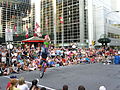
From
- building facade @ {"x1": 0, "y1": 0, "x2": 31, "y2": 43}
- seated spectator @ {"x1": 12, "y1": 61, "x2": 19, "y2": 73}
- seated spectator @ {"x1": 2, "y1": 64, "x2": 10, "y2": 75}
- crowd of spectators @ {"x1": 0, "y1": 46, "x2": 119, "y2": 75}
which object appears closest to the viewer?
seated spectator @ {"x1": 2, "y1": 64, "x2": 10, "y2": 75}

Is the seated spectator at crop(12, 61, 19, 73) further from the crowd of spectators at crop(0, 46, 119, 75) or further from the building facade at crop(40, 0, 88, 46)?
the building facade at crop(40, 0, 88, 46)

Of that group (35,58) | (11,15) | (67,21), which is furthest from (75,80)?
(11,15)

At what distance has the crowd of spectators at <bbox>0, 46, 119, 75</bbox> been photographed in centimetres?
1278

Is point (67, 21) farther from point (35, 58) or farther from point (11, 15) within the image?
point (35, 58)

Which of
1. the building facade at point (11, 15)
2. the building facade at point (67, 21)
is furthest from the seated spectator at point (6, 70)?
the building facade at point (11, 15)

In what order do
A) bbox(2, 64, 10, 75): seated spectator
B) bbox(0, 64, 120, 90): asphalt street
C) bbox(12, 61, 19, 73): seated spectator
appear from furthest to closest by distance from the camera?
bbox(12, 61, 19, 73): seated spectator
bbox(2, 64, 10, 75): seated spectator
bbox(0, 64, 120, 90): asphalt street

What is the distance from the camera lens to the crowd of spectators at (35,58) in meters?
12.8

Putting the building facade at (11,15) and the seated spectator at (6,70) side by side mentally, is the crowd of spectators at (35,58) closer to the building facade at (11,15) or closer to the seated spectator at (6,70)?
the seated spectator at (6,70)

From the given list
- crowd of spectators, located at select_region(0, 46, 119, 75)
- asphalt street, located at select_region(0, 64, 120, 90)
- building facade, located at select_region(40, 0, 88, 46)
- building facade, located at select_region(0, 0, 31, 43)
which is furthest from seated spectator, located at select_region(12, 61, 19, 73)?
building facade, located at select_region(0, 0, 31, 43)

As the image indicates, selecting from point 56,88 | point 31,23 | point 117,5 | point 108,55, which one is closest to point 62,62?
point 108,55

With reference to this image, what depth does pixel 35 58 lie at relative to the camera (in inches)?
653

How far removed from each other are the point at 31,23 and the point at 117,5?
1674 inches

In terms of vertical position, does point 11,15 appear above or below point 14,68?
above

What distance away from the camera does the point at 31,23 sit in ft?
190
